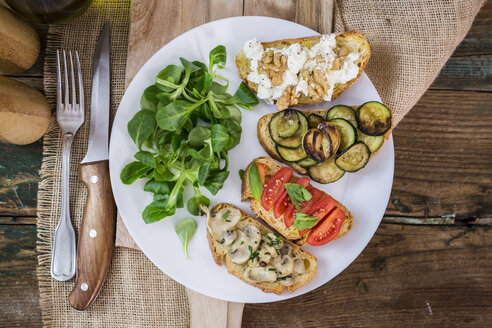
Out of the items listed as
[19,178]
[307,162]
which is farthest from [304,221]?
[19,178]

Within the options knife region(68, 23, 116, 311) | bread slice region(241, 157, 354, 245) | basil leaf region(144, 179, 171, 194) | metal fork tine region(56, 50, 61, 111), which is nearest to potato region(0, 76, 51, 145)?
metal fork tine region(56, 50, 61, 111)

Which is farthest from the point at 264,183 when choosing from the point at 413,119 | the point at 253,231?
the point at 413,119

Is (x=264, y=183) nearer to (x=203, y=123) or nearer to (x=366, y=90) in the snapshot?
(x=203, y=123)

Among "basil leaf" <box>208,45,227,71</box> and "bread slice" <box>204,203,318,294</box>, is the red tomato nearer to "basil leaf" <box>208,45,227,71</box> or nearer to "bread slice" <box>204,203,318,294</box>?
"bread slice" <box>204,203,318,294</box>

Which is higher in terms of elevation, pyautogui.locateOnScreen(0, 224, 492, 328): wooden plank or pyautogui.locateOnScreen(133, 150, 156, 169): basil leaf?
pyautogui.locateOnScreen(133, 150, 156, 169): basil leaf

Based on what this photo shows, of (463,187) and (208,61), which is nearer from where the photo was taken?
(208,61)

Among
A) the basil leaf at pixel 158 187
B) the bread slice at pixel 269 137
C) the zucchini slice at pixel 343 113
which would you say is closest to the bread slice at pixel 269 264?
the basil leaf at pixel 158 187
